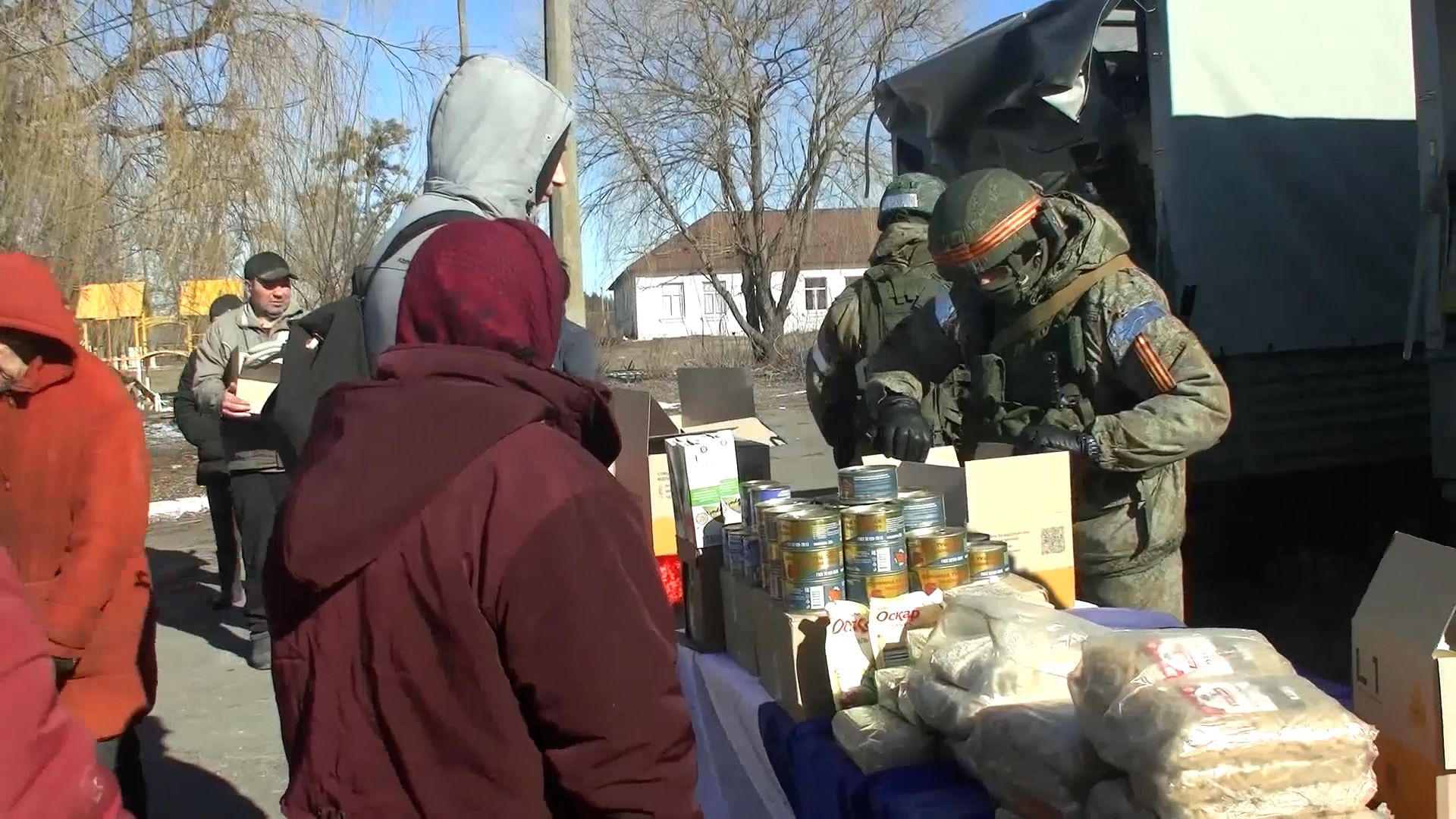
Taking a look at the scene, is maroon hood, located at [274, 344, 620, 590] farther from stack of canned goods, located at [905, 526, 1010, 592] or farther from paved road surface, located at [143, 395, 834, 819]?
paved road surface, located at [143, 395, 834, 819]

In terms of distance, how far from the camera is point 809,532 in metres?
2.44

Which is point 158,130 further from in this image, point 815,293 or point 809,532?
point 815,293

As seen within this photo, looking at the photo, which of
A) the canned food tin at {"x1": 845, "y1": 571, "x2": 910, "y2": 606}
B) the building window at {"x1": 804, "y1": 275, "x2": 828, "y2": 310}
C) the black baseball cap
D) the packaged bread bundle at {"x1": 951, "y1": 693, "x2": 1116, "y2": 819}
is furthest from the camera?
the building window at {"x1": 804, "y1": 275, "x2": 828, "y2": 310}

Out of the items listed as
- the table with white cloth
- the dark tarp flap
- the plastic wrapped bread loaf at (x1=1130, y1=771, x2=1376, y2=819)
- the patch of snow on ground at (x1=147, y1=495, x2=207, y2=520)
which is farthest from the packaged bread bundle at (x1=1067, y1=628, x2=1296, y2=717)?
the patch of snow on ground at (x1=147, y1=495, x2=207, y2=520)

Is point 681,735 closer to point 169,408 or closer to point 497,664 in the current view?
point 497,664

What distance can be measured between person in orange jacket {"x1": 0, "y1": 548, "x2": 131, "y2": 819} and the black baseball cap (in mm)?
4564

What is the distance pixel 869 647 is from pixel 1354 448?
14.2ft

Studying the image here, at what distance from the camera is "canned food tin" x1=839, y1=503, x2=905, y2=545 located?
2.45 m

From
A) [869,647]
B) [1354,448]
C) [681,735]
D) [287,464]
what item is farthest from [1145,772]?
[1354,448]

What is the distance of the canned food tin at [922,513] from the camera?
254 centimetres

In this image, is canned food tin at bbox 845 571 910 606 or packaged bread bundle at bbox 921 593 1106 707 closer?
packaged bread bundle at bbox 921 593 1106 707

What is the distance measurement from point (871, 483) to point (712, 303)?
22.1 metres

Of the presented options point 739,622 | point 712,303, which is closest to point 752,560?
point 739,622

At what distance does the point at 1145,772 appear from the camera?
63.9 inches
